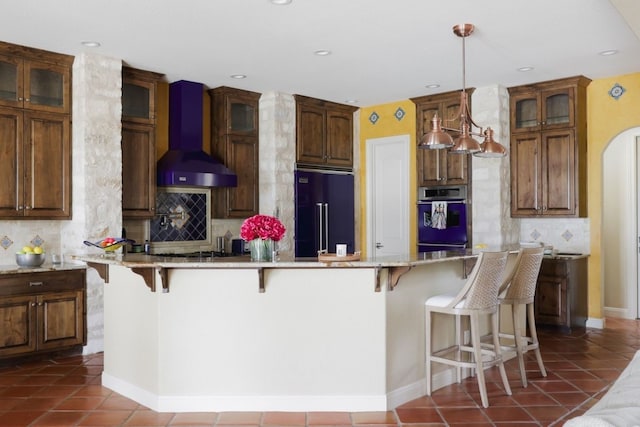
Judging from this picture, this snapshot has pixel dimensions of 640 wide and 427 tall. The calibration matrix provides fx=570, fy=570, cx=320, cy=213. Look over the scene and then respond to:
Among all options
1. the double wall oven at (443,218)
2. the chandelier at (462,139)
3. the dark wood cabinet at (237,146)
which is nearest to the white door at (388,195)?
the double wall oven at (443,218)

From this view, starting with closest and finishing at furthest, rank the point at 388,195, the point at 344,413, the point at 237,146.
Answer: the point at 344,413
the point at 237,146
the point at 388,195

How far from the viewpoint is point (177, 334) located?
3.61m

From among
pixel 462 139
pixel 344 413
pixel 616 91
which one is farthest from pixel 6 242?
Answer: pixel 616 91

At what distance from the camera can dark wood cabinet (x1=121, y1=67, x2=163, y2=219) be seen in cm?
→ 545

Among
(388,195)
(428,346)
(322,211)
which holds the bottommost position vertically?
(428,346)

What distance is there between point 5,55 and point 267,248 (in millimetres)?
2901

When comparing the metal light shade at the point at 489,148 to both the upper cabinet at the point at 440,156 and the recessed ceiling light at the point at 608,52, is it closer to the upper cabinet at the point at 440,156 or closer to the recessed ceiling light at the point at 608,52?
the recessed ceiling light at the point at 608,52

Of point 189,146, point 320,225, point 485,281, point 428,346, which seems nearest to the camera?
point 485,281

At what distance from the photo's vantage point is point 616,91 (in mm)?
5906

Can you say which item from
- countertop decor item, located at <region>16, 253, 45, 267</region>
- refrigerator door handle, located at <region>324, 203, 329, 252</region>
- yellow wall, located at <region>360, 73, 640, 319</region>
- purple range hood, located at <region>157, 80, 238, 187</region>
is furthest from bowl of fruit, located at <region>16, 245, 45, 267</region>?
yellow wall, located at <region>360, 73, 640, 319</region>

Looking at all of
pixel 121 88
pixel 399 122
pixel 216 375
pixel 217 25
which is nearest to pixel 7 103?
pixel 121 88

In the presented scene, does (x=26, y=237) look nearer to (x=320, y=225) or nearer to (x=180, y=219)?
(x=180, y=219)

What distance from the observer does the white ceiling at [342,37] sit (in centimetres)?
396

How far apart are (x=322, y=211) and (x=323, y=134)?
973 mm
